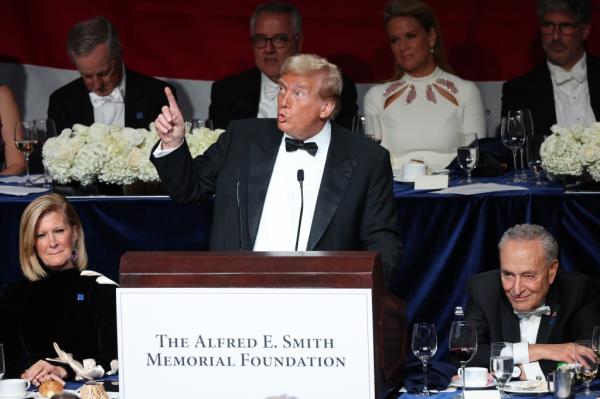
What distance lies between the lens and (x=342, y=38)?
708 centimetres

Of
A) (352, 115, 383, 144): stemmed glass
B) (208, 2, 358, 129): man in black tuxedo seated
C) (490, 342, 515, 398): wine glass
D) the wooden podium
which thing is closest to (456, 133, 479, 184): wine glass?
(352, 115, 383, 144): stemmed glass

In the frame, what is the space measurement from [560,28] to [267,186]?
2.97 meters

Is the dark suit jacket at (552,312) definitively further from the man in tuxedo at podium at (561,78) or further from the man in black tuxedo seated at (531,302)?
the man in tuxedo at podium at (561,78)

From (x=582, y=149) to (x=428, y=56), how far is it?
1.42 metres

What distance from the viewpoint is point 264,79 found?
647 cm

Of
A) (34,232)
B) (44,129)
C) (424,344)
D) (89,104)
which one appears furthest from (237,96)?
(424,344)

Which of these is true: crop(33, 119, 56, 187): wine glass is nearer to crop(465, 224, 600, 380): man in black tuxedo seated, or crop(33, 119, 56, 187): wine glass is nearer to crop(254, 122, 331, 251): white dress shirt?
crop(254, 122, 331, 251): white dress shirt

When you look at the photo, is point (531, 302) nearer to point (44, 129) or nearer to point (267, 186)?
point (267, 186)

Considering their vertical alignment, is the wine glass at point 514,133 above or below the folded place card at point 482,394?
above

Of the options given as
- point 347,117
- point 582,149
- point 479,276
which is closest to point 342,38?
point 347,117

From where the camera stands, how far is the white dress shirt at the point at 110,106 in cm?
623

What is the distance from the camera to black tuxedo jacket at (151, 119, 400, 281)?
3553 mm

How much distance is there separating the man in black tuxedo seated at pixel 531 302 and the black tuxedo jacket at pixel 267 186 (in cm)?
57

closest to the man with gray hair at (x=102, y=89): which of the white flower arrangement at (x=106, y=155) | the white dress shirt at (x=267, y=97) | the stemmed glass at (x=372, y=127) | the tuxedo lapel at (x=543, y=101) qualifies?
the white dress shirt at (x=267, y=97)
